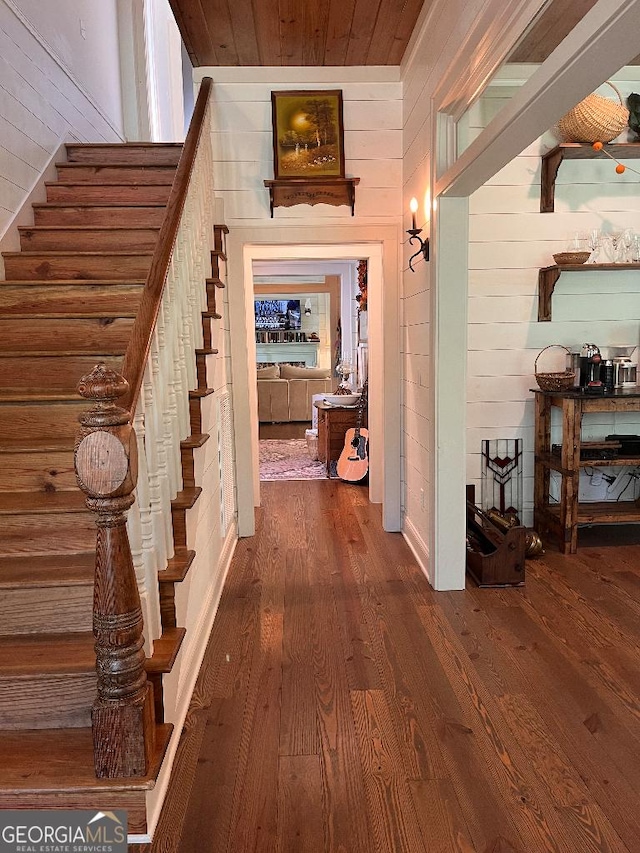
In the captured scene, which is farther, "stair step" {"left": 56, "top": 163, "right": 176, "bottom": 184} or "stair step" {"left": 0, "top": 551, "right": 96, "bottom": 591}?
"stair step" {"left": 56, "top": 163, "right": 176, "bottom": 184}

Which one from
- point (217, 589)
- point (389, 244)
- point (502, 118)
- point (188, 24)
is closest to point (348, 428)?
point (389, 244)

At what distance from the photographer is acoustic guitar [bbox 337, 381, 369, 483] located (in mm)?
6020

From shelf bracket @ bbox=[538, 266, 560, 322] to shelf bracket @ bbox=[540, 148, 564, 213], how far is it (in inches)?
16.4

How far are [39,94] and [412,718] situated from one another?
155 inches

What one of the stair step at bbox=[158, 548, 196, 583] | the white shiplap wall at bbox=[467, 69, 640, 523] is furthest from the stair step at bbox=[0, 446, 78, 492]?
the white shiplap wall at bbox=[467, 69, 640, 523]

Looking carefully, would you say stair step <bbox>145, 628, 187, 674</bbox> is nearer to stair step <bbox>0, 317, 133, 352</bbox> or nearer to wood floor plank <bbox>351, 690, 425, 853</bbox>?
wood floor plank <bbox>351, 690, 425, 853</bbox>

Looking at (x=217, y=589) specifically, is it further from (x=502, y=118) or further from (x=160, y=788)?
(x=502, y=118)

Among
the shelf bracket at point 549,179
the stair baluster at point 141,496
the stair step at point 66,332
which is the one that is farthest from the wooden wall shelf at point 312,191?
the stair step at point 66,332

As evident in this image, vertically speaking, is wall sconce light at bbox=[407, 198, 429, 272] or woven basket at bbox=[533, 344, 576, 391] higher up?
wall sconce light at bbox=[407, 198, 429, 272]

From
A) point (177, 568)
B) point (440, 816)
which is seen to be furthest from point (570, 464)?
point (177, 568)

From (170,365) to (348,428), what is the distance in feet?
13.9

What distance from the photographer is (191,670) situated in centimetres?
257

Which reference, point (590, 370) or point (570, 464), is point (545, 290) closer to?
point (590, 370)

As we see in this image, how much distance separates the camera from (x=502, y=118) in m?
2.18
